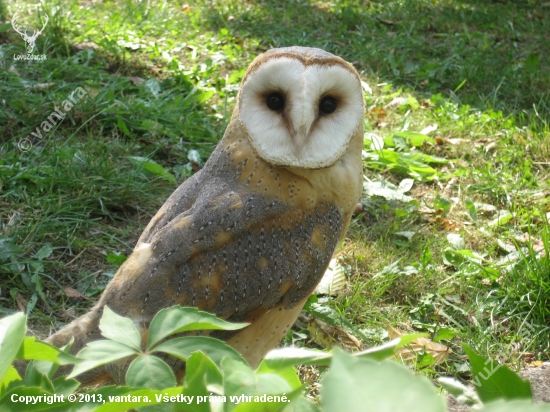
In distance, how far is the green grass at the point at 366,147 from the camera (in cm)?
346

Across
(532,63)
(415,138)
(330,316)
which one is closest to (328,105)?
(330,316)

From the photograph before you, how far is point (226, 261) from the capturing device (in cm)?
239

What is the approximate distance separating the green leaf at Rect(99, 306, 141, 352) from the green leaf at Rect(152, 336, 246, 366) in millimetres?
41

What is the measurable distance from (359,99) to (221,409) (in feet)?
6.20

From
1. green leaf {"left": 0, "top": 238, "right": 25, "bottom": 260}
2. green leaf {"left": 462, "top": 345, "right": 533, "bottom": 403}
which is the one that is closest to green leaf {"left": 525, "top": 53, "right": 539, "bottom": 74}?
green leaf {"left": 0, "top": 238, "right": 25, "bottom": 260}

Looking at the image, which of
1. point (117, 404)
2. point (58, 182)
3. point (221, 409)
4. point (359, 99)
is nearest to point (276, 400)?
point (221, 409)

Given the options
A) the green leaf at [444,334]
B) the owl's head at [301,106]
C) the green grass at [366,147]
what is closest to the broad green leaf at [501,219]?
the green grass at [366,147]

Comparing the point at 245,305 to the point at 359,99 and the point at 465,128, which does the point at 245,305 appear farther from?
the point at 465,128

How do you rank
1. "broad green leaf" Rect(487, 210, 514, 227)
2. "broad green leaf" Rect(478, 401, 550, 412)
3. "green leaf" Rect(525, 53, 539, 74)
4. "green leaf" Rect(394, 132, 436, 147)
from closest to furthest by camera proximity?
"broad green leaf" Rect(478, 401, 550, 412) < "broad green leaf" Rect(487, 210, 514, 227) < "green leaf" Rect(394, 132, 436, 147) < "green leaf" Rect(525, 53, 539, 74)

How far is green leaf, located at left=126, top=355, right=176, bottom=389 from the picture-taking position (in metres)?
0.83

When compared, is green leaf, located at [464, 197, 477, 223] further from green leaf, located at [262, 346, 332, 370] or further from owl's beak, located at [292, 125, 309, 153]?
green leaf, located at [262, 346, 332, 370]

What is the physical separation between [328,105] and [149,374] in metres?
1.77

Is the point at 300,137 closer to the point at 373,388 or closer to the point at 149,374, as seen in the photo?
the point at 149,374

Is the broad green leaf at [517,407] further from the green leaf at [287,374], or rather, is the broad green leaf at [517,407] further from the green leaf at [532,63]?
the green leaf at [532,63]
